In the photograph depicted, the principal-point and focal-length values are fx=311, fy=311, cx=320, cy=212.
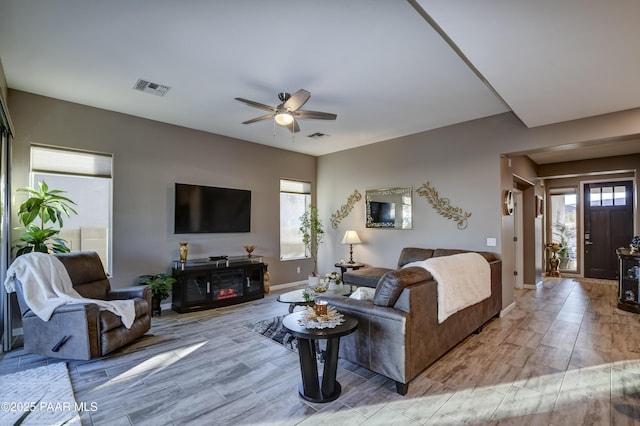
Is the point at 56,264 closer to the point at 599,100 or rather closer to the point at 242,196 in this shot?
the point at 242,196

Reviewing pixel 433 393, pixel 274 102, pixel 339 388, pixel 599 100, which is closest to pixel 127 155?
pixel 274 102

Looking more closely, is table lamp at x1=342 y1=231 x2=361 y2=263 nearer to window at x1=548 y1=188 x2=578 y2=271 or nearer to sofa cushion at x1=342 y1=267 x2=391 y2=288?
sofa cushion at x1=342 y1=267 x2=391 y2=288

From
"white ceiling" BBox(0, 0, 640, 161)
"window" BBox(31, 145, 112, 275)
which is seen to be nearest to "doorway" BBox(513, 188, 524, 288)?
"white ceiling" BBox(0, 0, 640, 161)

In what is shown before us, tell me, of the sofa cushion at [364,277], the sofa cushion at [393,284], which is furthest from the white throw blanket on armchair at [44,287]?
the sofa cushion at [364,277]

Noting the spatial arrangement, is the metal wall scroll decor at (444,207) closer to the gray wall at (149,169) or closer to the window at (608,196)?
the gray wall at (149,169)

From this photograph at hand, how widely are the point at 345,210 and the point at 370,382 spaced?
4278mm

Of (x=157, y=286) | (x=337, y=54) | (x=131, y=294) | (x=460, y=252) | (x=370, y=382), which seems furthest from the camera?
(x=460, y=252)

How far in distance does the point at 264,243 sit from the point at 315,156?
242 cm

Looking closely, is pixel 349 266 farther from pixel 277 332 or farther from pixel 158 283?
pixel 158 283

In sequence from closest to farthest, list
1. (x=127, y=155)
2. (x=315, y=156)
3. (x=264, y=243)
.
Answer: (x=127, y=155), (x=264, y=243), (x=315, y=156)

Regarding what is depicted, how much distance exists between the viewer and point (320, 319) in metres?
2.42

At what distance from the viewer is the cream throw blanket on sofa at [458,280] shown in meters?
2.87

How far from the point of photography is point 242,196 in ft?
19.2

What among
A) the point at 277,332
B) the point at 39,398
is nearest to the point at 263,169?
the point at 277,332
